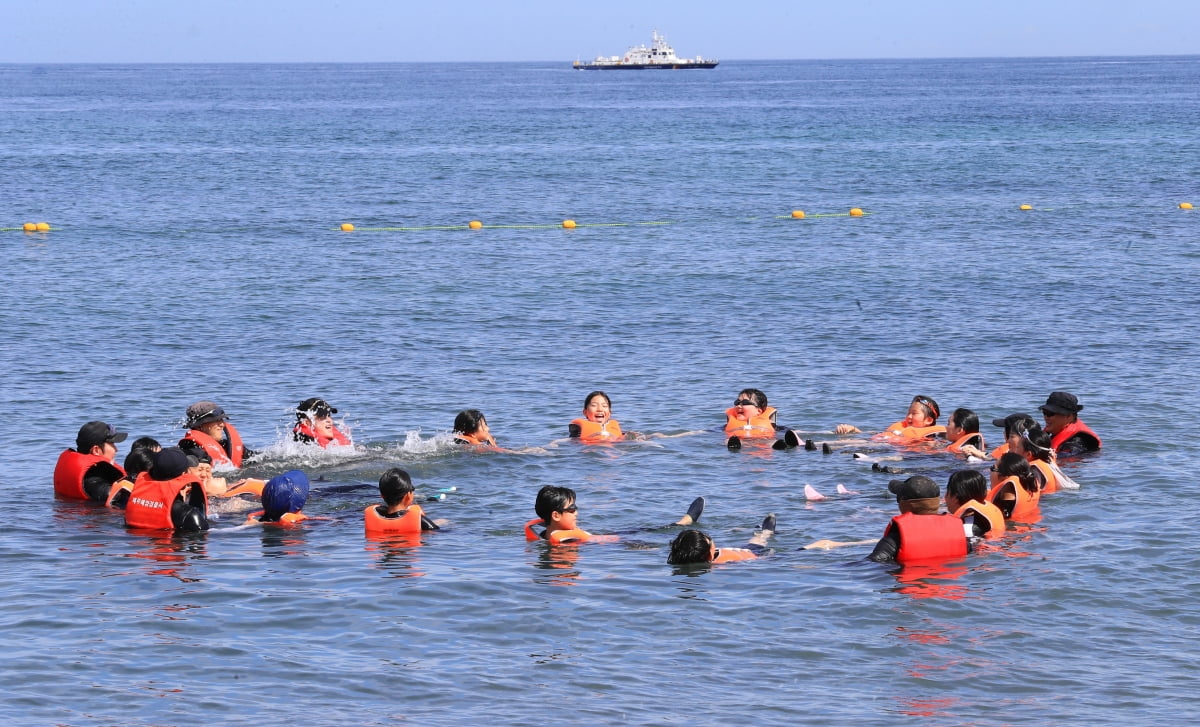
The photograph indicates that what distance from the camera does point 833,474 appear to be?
17.2m

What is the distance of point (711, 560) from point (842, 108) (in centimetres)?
11621

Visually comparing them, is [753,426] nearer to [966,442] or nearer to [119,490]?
[966,442]

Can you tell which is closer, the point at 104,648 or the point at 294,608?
the point at 104,648

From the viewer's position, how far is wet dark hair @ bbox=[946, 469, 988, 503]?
13.6 metres

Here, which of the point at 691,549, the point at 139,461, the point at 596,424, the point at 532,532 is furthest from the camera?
the point at 596,424

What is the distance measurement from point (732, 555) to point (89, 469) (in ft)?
23.8

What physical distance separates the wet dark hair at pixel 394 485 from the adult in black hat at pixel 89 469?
3.47 metres

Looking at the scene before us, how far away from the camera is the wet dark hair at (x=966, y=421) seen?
56.3ft


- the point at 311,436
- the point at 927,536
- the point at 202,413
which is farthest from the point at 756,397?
the point at 202,413

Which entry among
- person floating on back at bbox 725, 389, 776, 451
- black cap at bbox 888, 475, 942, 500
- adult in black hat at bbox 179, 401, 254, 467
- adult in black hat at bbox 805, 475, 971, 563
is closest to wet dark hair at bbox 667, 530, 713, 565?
adult in black hat at bbox 805, 475, 971, 563

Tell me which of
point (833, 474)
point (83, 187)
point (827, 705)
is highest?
point (83, 187)

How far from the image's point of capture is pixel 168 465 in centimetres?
1419

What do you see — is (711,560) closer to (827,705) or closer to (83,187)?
(827,705)

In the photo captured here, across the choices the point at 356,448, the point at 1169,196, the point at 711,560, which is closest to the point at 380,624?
the point at 711,560
